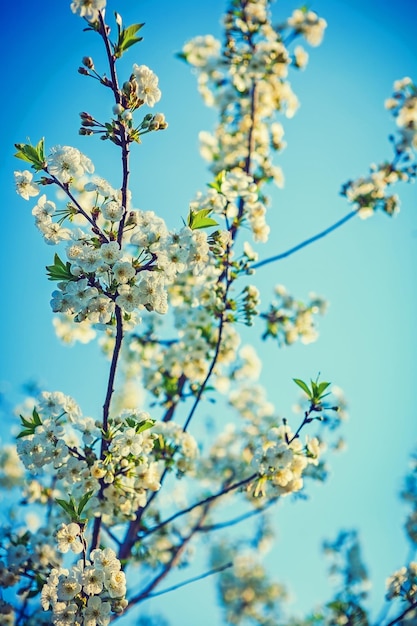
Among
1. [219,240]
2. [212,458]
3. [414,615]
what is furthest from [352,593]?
[219,240]

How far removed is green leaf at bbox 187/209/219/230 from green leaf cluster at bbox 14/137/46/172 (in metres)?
1.05

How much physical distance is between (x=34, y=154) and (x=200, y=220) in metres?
1.19

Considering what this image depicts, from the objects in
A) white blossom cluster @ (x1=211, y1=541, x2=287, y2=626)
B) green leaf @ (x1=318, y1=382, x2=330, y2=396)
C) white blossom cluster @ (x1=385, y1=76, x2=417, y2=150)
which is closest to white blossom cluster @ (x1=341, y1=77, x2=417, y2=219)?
white blossom cluster @ (x1=385, y1=76, x2=417, y2=150)

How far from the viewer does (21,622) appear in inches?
196

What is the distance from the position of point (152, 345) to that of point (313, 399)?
2.65m

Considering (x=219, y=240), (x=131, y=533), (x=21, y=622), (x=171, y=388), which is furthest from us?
(x=171, y=388)

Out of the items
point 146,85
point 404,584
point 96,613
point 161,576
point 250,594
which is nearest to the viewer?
point 146,85

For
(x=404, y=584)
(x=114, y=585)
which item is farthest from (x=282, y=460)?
(x=404, y=584)

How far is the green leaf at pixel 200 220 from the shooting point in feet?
10.4

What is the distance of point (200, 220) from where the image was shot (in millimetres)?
3182

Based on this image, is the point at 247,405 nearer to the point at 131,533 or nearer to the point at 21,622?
the point at 131,533

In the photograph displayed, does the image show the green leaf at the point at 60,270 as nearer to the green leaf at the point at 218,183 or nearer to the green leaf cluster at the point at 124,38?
the green leaf cluster at the point at 124,38

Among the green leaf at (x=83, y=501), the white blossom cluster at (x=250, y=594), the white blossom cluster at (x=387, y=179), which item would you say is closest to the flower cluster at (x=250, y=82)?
the white blossom cluster at (x=387, y=179)

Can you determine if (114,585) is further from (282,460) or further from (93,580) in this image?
(282,460)
